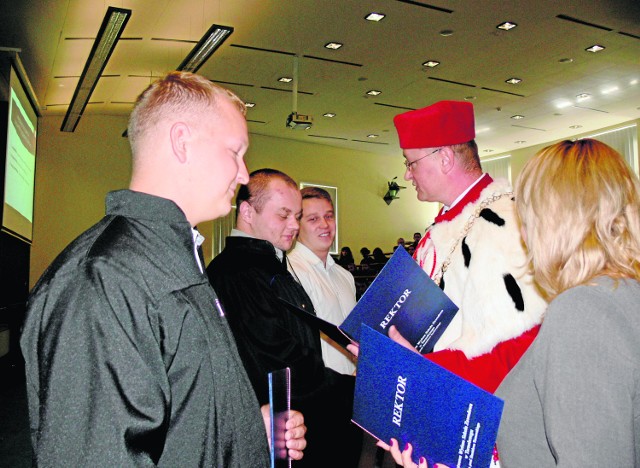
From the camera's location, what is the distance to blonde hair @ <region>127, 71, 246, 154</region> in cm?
112

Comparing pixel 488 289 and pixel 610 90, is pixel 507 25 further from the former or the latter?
pixel 488 289

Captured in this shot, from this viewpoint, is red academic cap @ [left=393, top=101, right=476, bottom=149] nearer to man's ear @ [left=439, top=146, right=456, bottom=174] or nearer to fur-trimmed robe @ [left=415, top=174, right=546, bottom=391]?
man's ear @ [left=439, top=146, right=456, bottom=174]

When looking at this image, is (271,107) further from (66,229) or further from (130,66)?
(66,229)

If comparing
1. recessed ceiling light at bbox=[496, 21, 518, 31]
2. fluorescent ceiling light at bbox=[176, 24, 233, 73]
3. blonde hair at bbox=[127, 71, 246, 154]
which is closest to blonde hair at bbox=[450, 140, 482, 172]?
blonde hair at bbox=[127, 71, 246, 154]

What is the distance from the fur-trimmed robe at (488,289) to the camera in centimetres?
162

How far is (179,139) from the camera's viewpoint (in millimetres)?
1101

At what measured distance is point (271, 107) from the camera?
11.4 m

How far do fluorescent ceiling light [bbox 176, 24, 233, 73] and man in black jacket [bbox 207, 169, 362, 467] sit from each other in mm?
4391

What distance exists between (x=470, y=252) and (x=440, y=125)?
60 cm

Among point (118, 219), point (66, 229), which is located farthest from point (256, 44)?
point (118, 219)

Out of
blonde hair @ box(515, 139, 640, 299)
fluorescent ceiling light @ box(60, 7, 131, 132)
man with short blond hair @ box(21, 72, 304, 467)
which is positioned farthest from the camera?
fluorescent ceiling light @ box(60, 7, 131, 132)

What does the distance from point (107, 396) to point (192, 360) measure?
0.16 m

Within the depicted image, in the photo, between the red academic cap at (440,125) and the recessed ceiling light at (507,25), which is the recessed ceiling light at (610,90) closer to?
the recessed ceiling light at (507,25)

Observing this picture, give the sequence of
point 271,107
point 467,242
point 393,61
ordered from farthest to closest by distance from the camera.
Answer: point 271,107 < point 393,61 < point 467,242
